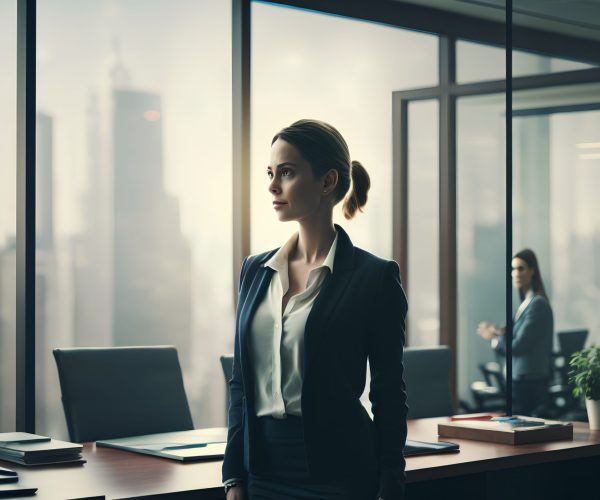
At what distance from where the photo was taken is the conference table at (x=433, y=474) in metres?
2.34

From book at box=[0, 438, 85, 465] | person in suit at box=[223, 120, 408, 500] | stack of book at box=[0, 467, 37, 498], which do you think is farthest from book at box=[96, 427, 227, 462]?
person in suit at box=[223, 120, 408, 500]

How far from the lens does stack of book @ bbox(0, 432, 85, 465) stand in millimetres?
2688

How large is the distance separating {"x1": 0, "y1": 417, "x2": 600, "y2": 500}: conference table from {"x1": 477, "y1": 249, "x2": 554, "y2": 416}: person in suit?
98cm

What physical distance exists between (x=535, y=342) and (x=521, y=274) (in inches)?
15.2

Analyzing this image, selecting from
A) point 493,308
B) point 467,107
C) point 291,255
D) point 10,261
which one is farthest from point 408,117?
point 291,255

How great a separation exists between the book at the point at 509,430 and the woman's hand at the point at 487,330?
3.28m

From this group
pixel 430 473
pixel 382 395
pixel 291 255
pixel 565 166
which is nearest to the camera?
pixel 382 395

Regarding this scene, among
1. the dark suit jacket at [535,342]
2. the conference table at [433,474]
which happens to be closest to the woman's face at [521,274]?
the dark suit jacket at [535,342]

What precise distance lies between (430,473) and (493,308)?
4.28 metres

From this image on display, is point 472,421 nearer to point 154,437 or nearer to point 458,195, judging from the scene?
point 154,437

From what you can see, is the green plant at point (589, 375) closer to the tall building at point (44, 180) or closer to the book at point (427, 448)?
the book at point (427, 448)

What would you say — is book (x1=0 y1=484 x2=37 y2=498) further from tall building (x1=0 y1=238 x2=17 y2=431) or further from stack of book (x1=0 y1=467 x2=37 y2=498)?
tall building (x1=0 y1=238 x2=17 y2=431)

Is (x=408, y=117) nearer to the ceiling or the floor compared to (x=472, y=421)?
nearer to the ceiling

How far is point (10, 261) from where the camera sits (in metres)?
4.46
